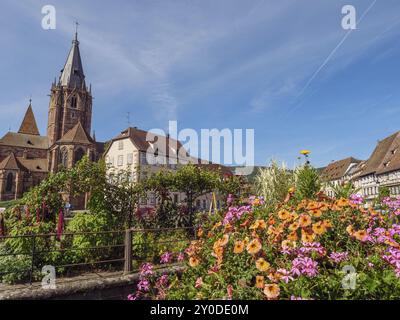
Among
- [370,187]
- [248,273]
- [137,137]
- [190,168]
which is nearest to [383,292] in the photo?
[248,273]

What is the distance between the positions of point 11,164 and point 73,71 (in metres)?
25.7

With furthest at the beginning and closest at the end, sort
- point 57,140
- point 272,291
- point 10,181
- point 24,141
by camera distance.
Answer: point 24,141, point 57,140, point 10,181, point 272,291

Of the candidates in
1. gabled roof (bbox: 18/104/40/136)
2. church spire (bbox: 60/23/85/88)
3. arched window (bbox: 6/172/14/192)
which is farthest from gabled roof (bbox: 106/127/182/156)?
gabled roof (bbox: 18/104/40/136)

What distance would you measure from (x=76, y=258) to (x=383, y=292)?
5.63m

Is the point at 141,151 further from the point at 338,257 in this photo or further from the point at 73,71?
the point at 73,71

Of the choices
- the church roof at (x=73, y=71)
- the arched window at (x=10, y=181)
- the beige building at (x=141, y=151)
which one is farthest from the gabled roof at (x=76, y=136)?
the beige building at (x=141, y=151)

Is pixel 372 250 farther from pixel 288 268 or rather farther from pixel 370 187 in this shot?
pixel 370 187

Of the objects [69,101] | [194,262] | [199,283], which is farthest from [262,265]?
[69,101]

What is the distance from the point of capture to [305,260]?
256cm

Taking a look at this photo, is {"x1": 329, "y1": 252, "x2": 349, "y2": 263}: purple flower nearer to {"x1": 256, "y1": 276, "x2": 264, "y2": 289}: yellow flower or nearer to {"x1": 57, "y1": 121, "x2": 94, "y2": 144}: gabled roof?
{"x1": 256, "y1": 276, "x2": 264, "y2": 289}: yellow flower

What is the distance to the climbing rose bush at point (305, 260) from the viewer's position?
2432 mm

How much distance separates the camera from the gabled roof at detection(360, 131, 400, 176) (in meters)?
39.8

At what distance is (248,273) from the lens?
2990 mm
